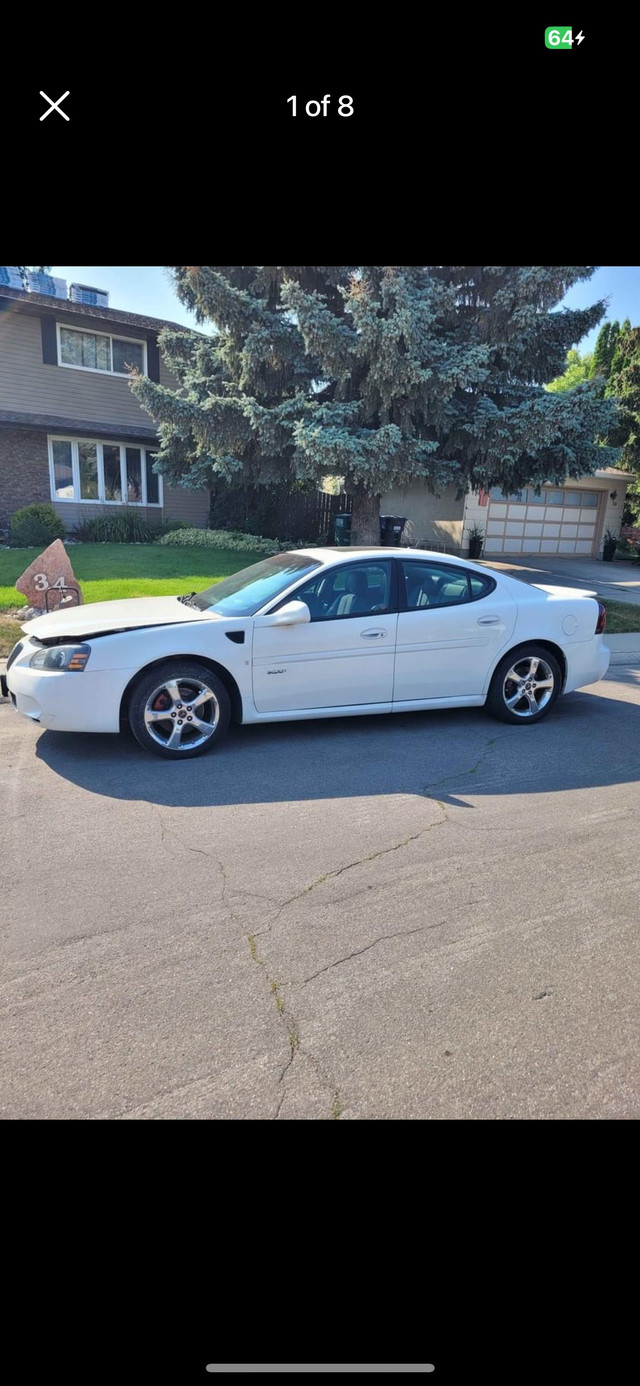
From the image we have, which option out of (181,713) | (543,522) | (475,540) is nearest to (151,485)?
(475,540)

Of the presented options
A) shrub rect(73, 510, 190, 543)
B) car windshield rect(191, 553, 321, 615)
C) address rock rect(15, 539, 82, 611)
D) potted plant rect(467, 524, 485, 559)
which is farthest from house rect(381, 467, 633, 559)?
car windshield rect(191, 553, 321, 615)

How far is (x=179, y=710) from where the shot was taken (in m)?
4.93

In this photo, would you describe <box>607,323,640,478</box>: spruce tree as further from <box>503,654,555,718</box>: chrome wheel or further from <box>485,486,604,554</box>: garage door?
<box>503,654,555,718</box>: chrome wheel

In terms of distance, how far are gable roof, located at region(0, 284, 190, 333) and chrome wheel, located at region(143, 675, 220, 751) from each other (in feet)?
51.4

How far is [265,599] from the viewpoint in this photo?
534 centimetres

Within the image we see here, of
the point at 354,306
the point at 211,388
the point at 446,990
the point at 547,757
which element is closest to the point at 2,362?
the point at 211,388

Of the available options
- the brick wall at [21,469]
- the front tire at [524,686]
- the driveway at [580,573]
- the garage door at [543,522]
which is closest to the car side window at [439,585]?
the front tire at [524,686]

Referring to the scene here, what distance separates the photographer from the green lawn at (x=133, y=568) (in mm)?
10656

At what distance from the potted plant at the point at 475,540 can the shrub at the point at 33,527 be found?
11.4 metres
